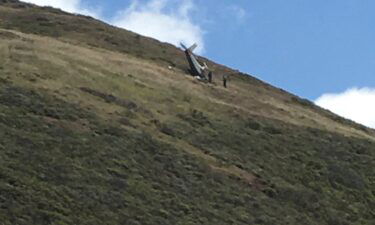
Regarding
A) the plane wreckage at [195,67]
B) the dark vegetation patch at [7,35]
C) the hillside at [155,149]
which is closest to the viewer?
the hillside at [155,149]

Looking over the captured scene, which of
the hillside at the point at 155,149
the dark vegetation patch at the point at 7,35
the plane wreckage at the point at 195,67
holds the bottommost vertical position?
the hillside at the point at 155,149

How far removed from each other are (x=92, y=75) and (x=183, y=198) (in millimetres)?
17357

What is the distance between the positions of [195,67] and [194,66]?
27cm

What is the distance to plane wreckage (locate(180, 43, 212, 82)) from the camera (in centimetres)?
6500

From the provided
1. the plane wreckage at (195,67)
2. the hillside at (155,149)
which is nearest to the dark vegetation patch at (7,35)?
the hillside at (155,149)

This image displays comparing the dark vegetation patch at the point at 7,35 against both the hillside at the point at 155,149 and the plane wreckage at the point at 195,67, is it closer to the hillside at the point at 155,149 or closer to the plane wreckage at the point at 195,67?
the hillside at the point at 155,149

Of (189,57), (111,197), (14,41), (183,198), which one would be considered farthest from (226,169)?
(189,57)

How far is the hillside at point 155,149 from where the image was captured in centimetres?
3275

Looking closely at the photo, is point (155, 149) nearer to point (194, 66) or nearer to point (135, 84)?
point (135, 84)

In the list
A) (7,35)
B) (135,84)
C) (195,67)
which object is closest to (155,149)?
(135,84)

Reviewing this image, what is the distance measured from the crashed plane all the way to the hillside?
3.09 feet

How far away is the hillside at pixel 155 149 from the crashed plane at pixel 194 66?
3.09ft

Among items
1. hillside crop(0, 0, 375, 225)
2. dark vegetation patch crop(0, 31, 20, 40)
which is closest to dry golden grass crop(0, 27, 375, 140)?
hillside crop(0, 0, 375, 225)

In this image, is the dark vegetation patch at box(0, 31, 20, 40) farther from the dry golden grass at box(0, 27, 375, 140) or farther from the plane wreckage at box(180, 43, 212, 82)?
→ the plane wreckage at box(180, 43, 212, 82)
